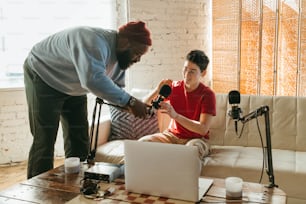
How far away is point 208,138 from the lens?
2.36 m

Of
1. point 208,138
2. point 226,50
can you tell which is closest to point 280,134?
point 208,138

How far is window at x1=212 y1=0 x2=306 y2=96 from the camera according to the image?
10.7 feet

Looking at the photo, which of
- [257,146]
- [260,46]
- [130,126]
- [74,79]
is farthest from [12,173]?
[260,46]

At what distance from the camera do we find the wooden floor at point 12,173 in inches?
109

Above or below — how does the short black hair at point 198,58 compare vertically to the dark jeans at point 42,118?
above

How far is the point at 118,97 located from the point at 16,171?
181cm

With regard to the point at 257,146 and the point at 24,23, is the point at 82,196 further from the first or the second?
the point at 24,23

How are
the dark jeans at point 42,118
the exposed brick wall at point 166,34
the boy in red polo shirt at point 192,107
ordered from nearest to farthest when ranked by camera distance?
the dark jeans at point 42,118
the boy in red polo shirt at point 192,107
the exposed brick wall at point 166,34

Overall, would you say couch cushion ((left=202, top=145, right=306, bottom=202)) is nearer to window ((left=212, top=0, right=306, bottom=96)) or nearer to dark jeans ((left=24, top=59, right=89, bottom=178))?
dark jeans ((left=24, top=59, right=89, bottom=178))

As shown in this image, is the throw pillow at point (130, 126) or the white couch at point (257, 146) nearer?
the white couch at point (257, 146)

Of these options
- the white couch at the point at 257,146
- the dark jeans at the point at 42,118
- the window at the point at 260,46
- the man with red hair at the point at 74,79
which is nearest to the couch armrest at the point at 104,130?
the white couch at the point at 257,146

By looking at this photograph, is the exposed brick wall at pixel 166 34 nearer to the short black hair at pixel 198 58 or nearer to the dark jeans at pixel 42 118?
the short black hair at pixel 198 58

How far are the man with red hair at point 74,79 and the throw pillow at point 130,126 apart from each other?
47 cm

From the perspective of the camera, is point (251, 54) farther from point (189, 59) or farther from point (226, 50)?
point (189, 59)
